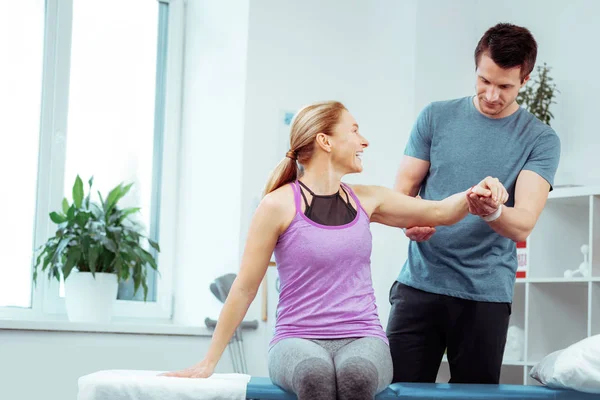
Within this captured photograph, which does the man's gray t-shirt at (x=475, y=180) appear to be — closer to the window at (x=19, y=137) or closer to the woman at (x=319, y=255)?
the woman at (x=319, y=255)

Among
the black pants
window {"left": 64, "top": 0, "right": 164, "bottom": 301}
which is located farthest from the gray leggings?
window {"left": 64, "top": 0, "right": 164, "bottom": 301}

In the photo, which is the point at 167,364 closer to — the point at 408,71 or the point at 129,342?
the point at 129,342

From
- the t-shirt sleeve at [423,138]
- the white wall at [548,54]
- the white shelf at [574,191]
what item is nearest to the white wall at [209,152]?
the white wall at [548,54]

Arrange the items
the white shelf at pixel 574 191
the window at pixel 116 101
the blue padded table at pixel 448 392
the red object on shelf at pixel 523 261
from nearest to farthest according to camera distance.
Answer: the blue padded table at pixel 448 392
the white shelf at pixel 574 191
the red object on shelf at pixel 523 261
the window at pixel 116 101

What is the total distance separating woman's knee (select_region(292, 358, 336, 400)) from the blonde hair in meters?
0.52

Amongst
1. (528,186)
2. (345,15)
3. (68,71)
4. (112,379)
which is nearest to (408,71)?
(345,15)

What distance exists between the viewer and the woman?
200 cm

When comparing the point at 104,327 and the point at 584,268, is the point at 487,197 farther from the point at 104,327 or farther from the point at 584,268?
the point at 104,327

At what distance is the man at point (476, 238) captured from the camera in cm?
222

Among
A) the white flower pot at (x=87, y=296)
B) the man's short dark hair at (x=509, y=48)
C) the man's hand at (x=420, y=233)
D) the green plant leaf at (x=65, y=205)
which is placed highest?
the man's short dark hair at (x=509, y=48)

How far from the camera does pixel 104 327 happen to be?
11.5ft

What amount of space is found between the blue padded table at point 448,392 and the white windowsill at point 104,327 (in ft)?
4.93

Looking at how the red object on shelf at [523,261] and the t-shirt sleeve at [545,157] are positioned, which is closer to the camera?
the t-shirt sleeve at [545,157]

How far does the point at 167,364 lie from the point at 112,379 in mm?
1728
